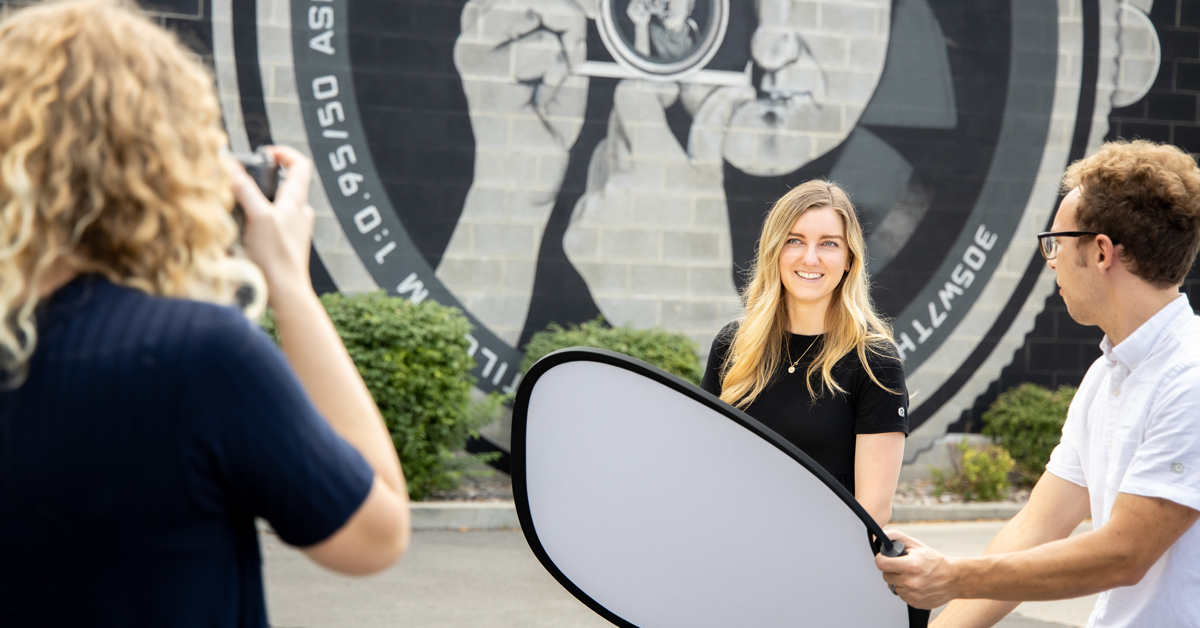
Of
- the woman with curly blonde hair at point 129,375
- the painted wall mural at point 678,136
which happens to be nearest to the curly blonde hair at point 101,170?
the woman with curly blonde hair at point 129,375

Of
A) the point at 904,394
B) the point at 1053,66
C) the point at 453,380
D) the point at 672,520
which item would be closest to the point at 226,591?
the point at 672,520

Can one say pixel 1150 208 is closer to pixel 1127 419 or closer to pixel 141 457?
pixel 1127 419

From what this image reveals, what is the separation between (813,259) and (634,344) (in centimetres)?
510

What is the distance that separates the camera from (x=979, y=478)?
8414 millimetres

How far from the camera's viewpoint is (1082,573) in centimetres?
177

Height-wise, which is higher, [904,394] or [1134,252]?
[1134,252]

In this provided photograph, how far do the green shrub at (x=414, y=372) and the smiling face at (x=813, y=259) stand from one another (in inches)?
183

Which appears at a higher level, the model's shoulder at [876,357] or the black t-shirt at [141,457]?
the black t-shirt at [141,457]

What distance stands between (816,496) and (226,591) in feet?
3.05

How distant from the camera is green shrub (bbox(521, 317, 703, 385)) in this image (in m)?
7.90

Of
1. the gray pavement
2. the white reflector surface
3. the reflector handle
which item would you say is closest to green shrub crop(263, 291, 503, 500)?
the gray pavement

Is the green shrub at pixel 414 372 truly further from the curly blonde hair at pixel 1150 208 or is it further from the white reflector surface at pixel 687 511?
the curly blonde hair at pixel 1150 208

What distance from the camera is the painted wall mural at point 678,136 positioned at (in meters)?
8.02

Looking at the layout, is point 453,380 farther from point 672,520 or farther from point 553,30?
point 672,520
